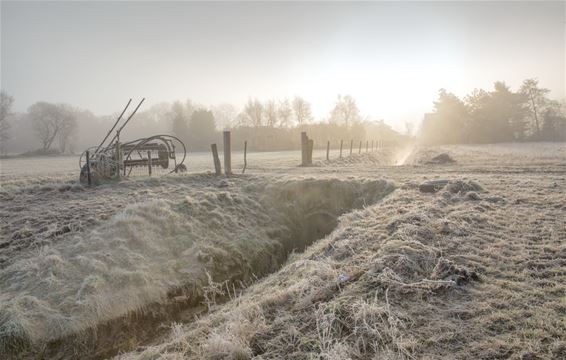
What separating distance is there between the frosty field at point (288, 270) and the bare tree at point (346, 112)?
71827 millimetres

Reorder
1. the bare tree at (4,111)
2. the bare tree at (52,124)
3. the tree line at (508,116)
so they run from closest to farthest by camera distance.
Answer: the tree line at (508,116), the bare tree at (4,111), the bare tree at (52,124)

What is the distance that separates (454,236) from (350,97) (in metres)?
82.1

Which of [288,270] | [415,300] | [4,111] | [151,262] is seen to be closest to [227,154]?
[151,262]

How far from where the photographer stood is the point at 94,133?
10738cm

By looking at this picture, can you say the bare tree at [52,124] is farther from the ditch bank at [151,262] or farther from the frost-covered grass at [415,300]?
the frost-covered grass at [415,300]

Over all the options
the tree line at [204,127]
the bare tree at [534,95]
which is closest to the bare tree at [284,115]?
the tree line at [204,127]

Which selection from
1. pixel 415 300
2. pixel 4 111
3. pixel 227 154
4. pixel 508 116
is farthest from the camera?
pixel 4 111

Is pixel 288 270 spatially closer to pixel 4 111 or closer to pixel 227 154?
pixel 227 154

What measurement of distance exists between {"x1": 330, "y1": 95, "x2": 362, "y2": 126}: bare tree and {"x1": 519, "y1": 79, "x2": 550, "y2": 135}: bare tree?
33.6 metres

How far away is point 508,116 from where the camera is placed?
56.9 metres

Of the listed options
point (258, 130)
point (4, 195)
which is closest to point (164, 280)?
point (4, 195)

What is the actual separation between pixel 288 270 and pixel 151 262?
143 inches

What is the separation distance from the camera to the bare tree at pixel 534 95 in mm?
57688

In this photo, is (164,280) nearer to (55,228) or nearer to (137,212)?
(137,212)
